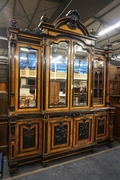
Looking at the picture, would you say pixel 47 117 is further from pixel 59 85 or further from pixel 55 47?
pixel 55 47

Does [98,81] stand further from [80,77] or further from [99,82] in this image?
[80,77]

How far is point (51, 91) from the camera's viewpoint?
2359mm

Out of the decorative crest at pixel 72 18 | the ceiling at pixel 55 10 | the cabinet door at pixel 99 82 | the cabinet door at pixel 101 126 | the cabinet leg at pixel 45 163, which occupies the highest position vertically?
the ceiling at pixel 55 10

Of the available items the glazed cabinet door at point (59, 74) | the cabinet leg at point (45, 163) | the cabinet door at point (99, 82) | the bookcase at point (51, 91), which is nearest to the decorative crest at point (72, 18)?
the bookcase at point (51, 91)

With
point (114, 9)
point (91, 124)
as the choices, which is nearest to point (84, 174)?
point (91, 124)

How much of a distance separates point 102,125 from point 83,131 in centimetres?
64

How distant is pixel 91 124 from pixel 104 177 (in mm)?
984

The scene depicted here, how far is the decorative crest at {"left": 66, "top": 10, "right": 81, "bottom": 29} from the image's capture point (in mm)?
2357

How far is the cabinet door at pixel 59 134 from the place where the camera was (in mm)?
2303

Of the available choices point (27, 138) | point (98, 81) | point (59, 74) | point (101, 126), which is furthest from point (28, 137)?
point (98, 81)

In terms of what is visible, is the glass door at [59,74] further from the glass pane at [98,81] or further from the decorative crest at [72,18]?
the glass pane at [98,81]

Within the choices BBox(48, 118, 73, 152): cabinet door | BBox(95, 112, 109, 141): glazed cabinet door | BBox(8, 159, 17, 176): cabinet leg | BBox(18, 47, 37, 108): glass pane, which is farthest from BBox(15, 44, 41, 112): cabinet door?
BBox(95, 112, 109, 141): glazed cabinet door

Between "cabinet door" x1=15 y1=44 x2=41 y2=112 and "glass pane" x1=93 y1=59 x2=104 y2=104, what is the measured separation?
4.58 ft

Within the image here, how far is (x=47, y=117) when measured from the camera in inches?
88.1
